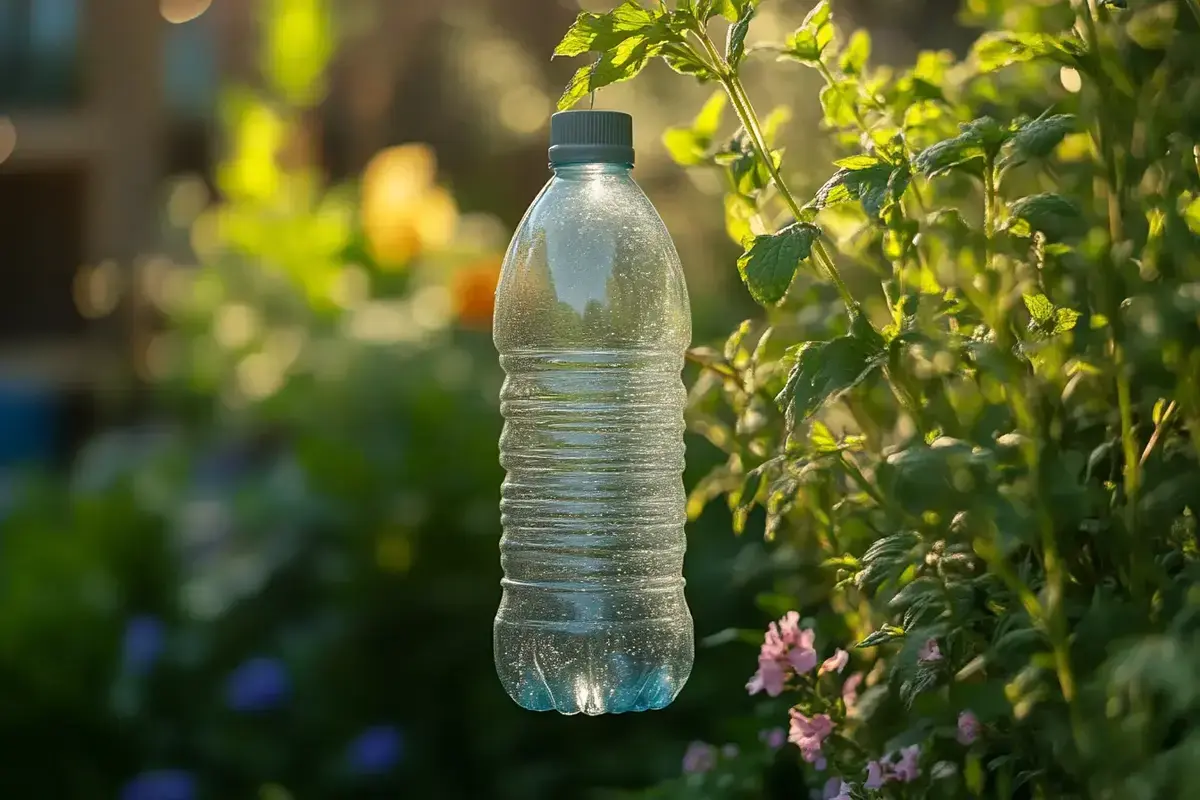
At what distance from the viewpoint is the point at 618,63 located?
1562mm

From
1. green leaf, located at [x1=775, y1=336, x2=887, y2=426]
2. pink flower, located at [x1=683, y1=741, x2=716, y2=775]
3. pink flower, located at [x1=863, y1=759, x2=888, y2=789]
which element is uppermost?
green leaf, located at [x1=775, y1=336, x2=887, y2=426]

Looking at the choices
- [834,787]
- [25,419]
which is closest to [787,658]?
[834,787]

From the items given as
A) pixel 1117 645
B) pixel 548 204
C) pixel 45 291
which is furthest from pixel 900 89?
pixel 45 291

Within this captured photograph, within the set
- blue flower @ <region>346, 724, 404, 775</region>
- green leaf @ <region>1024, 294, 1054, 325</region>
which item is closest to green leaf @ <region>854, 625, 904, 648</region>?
green leaf @ <region>1024, 294, 1054, 325</region>

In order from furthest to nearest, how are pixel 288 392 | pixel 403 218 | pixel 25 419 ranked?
pixel 25 419 → pixel 403 218 → pixel 288 392

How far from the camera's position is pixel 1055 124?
4.73 ft

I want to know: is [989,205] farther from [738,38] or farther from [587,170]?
[587,170]

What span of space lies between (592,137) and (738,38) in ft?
1.05

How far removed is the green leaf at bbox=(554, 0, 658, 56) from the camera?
1562mm

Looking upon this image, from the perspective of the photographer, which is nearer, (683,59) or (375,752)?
(683,59)

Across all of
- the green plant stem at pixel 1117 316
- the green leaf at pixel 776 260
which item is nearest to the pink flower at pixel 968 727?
the green plant stem at pixel 1117 316

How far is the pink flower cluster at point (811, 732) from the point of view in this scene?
1721 millimetres

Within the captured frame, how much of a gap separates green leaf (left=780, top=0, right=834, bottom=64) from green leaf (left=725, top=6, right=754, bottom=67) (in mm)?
103

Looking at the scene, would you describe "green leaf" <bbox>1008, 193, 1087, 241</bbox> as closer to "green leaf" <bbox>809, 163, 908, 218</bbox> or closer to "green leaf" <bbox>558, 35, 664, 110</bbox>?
"green leaf" <bbox>809, 163, 908, 218</bbox>
